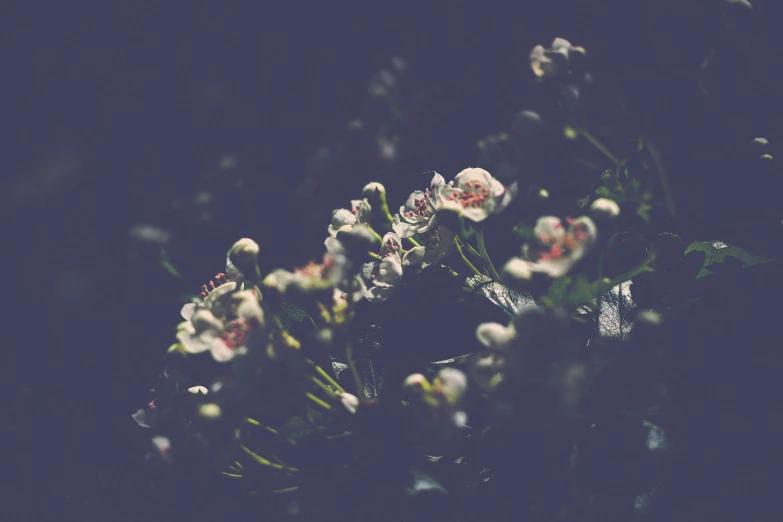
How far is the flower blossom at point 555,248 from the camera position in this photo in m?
0.51

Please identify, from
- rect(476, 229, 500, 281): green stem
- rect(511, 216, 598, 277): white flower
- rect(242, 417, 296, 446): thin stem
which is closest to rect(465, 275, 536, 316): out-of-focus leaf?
rect(476, 229, 500, 281): green stem

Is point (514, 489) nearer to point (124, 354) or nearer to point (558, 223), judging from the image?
point (558, 223)

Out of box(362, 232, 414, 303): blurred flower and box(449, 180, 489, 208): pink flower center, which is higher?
box(449, 180, 489, 208): pink flower center

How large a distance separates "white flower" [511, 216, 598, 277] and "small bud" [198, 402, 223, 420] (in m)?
0.28

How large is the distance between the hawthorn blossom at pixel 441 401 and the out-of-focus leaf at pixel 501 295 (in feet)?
0.59

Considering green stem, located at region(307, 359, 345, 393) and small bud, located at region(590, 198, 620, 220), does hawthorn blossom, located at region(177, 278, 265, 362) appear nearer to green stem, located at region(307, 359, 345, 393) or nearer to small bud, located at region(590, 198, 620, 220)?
green stem, located at region(307, 359, 345, 393)

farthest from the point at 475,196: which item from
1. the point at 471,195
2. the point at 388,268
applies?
the point at 388,268

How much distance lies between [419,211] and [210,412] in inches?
13.2

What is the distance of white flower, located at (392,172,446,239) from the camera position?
710mm

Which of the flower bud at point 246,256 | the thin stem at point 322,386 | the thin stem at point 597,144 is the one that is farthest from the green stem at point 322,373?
the thin stem at point 597,144

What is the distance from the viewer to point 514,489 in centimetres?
58

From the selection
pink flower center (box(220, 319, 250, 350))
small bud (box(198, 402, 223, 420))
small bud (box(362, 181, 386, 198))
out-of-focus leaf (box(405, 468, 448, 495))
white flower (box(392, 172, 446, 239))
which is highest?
small bud (box(362, 181, 386, 198))

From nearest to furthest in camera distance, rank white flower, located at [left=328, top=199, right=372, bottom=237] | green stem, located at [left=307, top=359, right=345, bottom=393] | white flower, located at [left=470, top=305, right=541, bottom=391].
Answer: white flower, located at [left=470, top=305, right=541, bottom=391] < green stem, located at [left=307, top=359, right=345, bottom=393] < white flower, located at [left=328, top=199, right=372, bottom=237]

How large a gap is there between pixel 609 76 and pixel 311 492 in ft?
1.68
